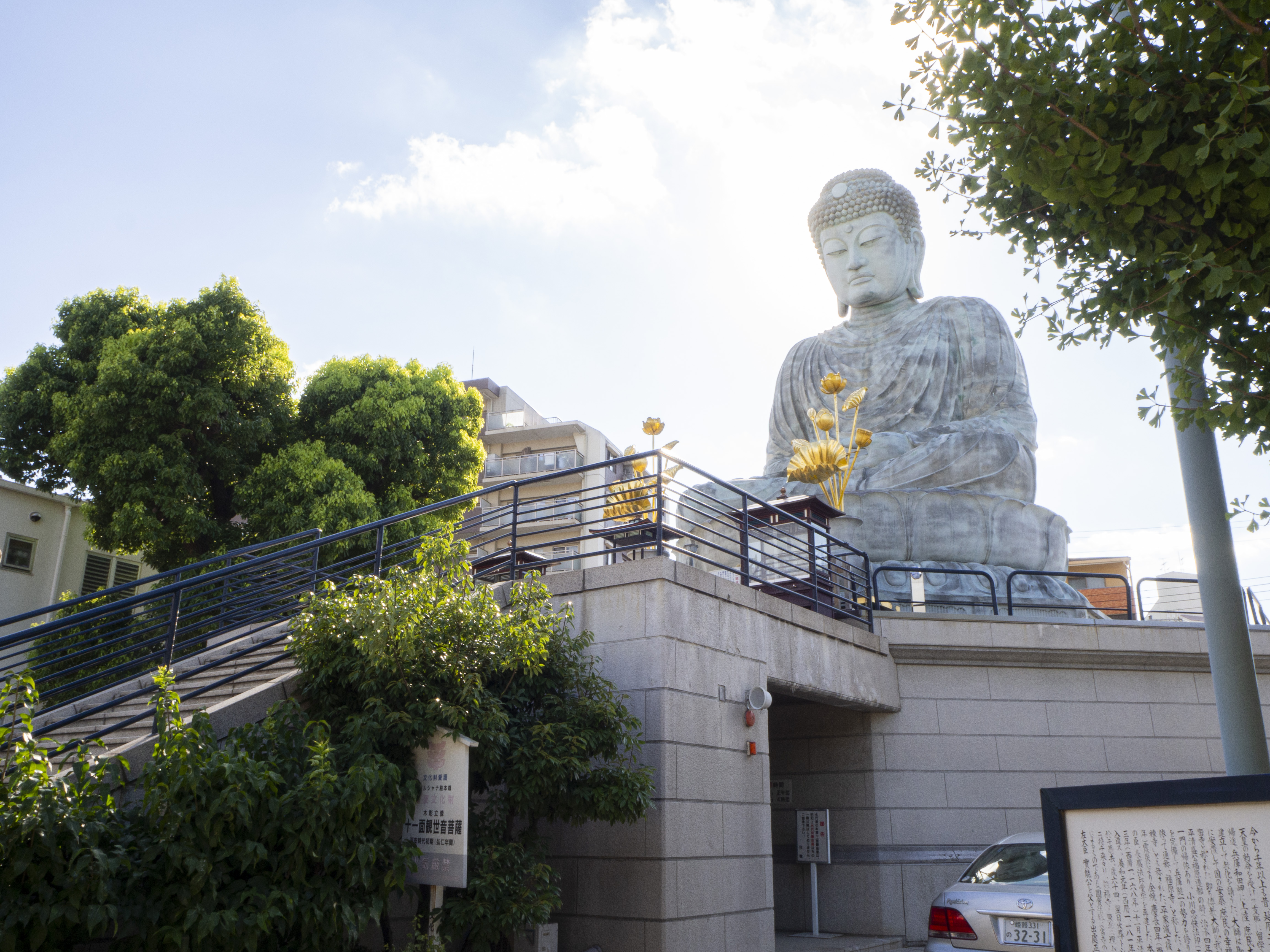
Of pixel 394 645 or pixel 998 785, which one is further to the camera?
pixel 998 785

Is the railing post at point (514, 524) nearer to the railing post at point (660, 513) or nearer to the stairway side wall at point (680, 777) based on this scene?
the stairway side wall at point (680, 777)

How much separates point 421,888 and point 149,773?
6.09ft

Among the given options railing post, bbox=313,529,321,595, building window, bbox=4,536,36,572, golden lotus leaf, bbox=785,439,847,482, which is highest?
building window, bbox=4,536,36,572

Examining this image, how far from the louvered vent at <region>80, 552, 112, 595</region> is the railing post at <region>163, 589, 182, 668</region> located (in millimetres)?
14078

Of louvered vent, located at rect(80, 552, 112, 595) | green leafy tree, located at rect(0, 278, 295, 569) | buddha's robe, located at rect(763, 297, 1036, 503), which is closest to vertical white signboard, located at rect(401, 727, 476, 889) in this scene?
buddha's robe, located at rect(763, 297, 1036, 503)

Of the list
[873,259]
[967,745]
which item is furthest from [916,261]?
[967,745]

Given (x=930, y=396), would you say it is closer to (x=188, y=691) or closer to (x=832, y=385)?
(x=832, y=385)

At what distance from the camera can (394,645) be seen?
597 centimetres

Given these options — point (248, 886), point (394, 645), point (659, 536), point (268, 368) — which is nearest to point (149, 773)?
point (248, 886)

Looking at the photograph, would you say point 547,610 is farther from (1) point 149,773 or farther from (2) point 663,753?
(1) point 149,773

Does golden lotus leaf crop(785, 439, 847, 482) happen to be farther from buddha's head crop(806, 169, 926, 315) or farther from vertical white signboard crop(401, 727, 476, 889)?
vertical white signboard crop(401, 727, 476, 889)

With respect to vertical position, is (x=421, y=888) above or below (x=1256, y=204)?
below

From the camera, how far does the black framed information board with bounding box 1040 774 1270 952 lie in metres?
3.21

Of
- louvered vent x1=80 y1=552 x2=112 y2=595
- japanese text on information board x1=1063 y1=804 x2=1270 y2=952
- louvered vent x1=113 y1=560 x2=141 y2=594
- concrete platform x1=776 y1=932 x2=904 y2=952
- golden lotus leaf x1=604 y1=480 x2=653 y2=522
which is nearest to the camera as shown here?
japanese text on information board x1=1063 y1=804 x2=1270 y2=952
